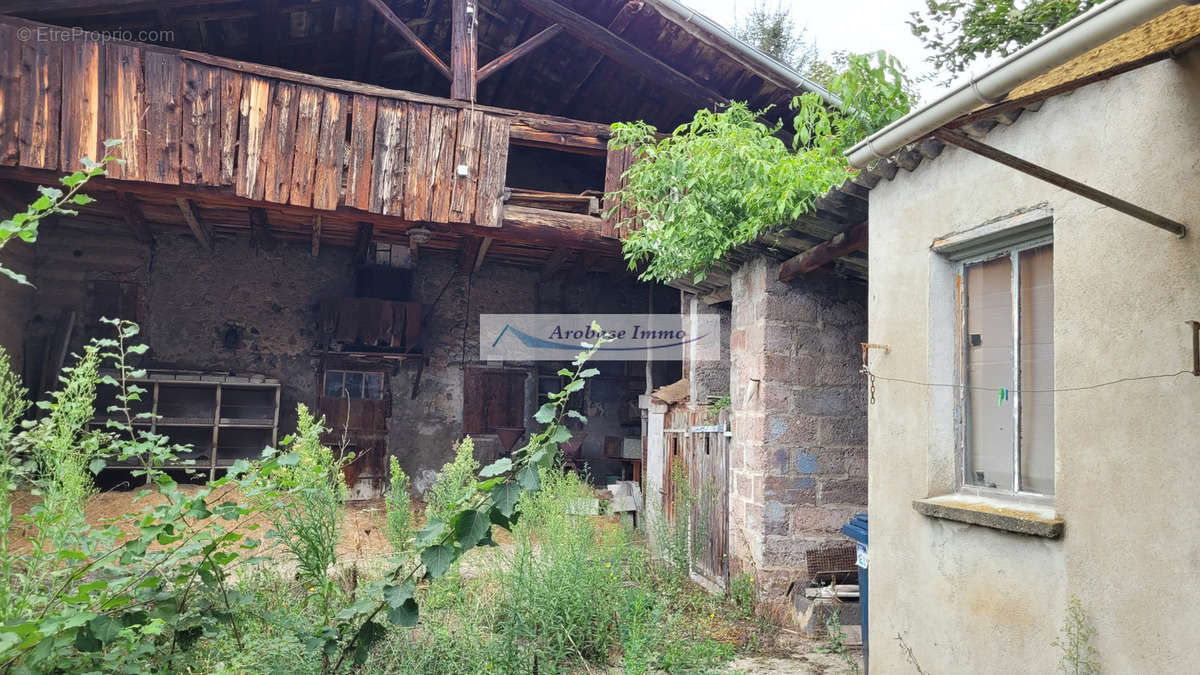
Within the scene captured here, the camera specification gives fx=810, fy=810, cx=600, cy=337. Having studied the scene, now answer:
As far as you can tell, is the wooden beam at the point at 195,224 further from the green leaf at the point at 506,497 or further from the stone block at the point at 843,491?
the green leaf at the point at 506,497

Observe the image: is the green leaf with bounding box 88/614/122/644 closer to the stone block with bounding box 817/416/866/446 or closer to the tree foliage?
the stone block with bounding box 817/416/866/446

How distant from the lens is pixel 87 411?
3229mm

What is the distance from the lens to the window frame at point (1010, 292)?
323 centimetres

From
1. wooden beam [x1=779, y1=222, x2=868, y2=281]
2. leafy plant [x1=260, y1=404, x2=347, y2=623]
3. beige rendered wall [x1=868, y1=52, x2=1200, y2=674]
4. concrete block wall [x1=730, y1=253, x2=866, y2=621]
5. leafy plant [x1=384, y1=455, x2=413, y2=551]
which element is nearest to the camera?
beige rendered wall [x1=868, y1=52, x2=1200, y2=674]

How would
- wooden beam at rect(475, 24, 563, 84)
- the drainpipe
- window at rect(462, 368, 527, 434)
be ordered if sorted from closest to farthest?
the drainpipe, wooden beam at rect(475, 24, 563, 84), window at rect(462, 368, 527, 434)

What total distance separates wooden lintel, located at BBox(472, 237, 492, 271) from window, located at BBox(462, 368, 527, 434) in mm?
1455

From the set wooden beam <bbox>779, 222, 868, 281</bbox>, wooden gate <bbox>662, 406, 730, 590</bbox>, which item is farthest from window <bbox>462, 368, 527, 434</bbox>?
wooden beam <bbox>779, 222, 868, 281</bbox>

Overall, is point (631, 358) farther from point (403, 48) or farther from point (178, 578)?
point (178, 578)

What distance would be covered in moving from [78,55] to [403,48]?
3837 millimetres

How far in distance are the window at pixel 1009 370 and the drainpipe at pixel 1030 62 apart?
3.46 ft

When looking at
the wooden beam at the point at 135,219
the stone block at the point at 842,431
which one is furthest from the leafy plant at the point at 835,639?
the wooden beam at the point at 135,219

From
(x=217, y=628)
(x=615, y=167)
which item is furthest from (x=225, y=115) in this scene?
(x=217, y=628)

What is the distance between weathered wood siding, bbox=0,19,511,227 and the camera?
7.38m

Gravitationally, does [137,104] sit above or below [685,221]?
above
